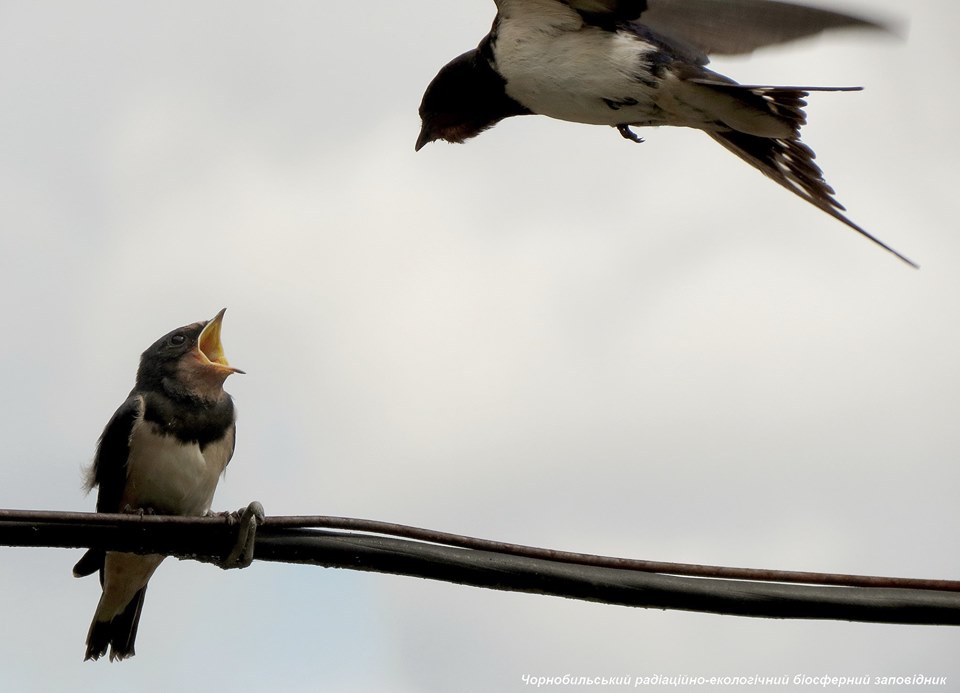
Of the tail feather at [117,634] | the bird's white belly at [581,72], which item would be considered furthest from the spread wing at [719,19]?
the tail feather at [117,634]

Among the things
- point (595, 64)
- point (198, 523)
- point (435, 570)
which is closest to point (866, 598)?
point (435, 570)

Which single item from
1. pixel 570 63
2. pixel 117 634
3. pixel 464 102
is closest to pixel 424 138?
pixel 464 102

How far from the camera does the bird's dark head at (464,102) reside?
772cm

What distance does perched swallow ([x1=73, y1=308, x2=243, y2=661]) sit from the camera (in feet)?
19.8

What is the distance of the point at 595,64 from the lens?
7008 mm

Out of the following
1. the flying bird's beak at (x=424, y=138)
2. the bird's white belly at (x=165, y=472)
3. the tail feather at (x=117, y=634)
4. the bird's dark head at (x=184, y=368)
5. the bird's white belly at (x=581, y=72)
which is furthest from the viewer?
the flying bird's beak at (x=424, y=138)

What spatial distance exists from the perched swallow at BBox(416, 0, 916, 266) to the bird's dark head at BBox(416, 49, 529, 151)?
0.10 feet

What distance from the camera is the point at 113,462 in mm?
6098

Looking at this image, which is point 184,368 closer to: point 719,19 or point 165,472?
point 165,472

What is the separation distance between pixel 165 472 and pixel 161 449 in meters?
0.11

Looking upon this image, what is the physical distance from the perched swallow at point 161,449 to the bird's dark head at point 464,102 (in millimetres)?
2479

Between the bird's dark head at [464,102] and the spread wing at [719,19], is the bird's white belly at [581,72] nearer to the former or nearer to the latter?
the spread wing at [719,19]

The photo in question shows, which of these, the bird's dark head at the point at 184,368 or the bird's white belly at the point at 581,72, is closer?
the bird's dark head at the point at 184,368

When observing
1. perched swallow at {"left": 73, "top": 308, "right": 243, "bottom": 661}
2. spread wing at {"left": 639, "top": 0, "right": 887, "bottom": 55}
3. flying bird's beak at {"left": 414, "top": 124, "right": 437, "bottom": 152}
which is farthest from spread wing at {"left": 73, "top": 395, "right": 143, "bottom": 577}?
spread wing at {"left": 639, "top": 0, "right": 887, "bottom": 55}
